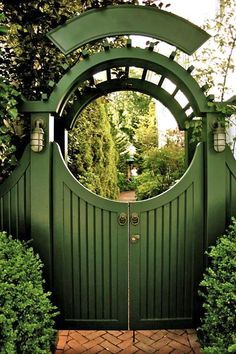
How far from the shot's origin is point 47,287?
2.89 m

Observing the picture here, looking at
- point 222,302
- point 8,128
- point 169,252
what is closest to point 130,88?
point 8,128

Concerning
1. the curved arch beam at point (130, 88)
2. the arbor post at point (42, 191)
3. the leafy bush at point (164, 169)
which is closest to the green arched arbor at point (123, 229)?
the arbor post at point (42, 191)

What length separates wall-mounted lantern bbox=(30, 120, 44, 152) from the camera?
272cm

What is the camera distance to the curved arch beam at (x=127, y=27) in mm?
2750

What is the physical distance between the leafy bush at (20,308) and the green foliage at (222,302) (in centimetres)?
108

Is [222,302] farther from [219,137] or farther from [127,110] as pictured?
[127,110]

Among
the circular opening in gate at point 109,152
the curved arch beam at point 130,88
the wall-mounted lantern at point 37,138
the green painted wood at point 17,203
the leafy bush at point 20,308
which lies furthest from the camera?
the circular opening in gate at point 109,152

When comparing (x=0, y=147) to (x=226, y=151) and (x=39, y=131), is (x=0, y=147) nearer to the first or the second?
(x=39, y=131)

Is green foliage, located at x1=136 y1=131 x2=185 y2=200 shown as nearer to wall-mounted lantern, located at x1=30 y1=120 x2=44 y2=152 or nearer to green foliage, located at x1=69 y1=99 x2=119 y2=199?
green foliage, located at x1=69 y1=99 x2=119 y2=199

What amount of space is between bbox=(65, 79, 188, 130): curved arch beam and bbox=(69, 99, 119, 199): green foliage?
193cm

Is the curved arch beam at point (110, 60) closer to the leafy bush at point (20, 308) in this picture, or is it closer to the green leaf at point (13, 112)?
the green leaf at point (13, 112)

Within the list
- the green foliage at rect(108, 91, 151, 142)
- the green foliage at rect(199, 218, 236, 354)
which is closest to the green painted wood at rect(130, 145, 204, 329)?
the green foliage at rect(199, 218, 236, 354)

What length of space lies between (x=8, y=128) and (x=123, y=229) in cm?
152

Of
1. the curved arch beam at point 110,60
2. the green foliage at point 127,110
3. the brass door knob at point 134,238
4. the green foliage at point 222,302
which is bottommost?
the green foliage at point 222,302
